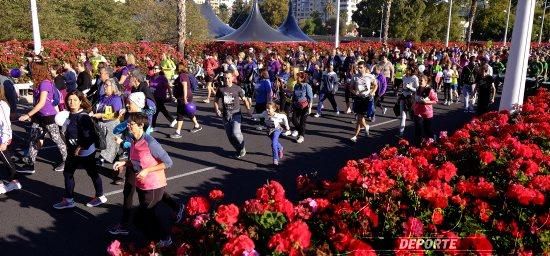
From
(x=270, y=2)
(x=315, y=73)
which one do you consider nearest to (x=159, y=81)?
(x=315, y=73)

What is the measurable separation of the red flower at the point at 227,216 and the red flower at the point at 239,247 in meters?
0.28

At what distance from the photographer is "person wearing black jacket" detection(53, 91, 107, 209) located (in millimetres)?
6004

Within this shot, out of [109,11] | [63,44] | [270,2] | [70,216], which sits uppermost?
[270,2]

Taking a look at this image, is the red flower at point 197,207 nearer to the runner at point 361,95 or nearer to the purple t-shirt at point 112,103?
the purple t-shirt at point 112,103

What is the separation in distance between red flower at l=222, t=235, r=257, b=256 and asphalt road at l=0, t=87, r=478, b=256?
2.77 metres

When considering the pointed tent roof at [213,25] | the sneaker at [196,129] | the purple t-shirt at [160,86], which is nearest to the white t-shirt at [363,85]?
the sneaker at [196,129]

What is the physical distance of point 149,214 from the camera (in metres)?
4.77

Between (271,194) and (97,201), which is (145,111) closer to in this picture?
(97,201)

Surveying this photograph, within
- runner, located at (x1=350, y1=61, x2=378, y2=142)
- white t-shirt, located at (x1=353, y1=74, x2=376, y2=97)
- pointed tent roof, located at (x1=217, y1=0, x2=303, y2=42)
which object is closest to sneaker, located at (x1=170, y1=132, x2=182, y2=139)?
runner, located at (x1=350, y1=61, x2=378, y2=142)

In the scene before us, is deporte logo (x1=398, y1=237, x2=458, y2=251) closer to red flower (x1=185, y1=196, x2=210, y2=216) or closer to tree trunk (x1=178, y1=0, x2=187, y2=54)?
red flower (x1=185, y1=196, x2=210, y2=216)

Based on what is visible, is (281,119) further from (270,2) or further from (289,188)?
(270,2)

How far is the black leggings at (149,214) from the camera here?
4.77 m

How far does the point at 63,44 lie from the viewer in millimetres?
18594

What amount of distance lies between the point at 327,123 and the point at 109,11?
72.0 feet
